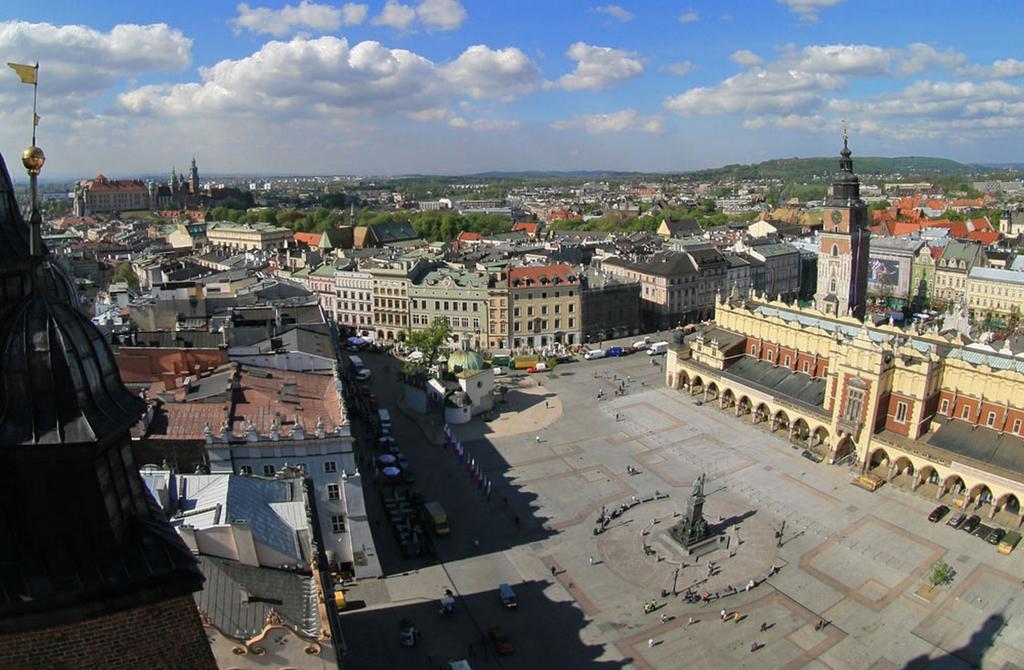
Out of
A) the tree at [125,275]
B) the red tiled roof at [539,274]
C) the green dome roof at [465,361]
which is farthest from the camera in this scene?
the tree at [125,275]

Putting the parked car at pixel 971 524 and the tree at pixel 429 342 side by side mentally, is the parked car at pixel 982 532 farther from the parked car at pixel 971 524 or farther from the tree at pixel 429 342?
the tree at pixel 429 342

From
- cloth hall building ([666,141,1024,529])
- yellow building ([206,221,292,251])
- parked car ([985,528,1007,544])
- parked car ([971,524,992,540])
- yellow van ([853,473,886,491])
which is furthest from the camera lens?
yellow building ([206,221,292,251])

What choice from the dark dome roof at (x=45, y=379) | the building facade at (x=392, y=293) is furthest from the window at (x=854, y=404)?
the building facade at (x=392, y=293)

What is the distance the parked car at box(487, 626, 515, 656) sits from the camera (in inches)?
1362

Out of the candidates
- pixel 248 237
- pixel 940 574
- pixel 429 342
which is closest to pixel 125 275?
pixel 248 237

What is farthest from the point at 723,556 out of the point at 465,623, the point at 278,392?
the point at 278,392

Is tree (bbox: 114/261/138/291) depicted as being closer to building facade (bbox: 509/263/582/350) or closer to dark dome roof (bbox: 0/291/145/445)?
building facade (bbox: 509/263/582/350)

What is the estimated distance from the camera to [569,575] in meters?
41.2

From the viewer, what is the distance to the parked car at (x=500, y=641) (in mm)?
34594

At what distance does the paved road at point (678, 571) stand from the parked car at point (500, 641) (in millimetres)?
357

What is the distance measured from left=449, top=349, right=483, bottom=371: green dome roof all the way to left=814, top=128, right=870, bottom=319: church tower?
3981cm

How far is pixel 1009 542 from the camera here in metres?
43.5

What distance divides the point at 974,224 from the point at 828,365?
426 feet

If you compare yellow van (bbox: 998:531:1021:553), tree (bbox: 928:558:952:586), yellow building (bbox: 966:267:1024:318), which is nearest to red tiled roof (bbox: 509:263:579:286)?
yellow van (bbox: 998:531:1021:553)
